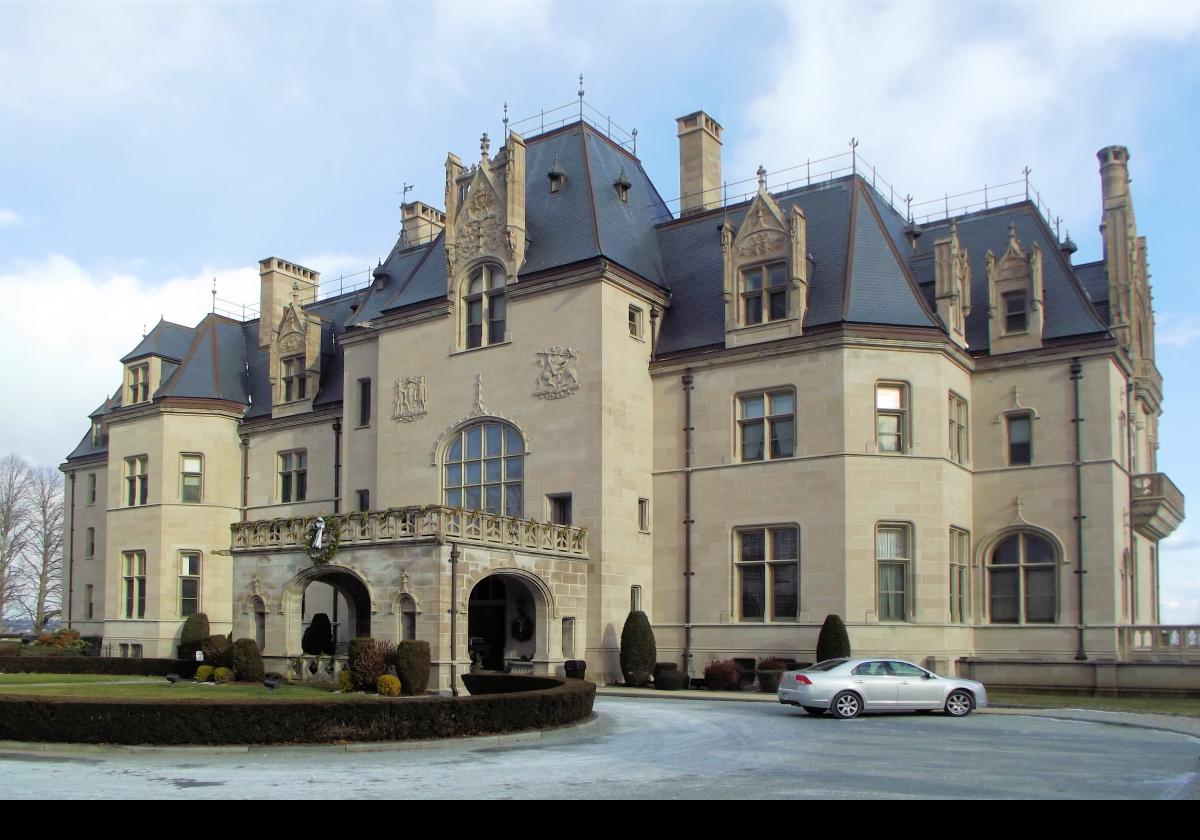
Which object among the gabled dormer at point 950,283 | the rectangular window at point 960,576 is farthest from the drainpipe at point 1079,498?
the gabled dormer at point 950,283

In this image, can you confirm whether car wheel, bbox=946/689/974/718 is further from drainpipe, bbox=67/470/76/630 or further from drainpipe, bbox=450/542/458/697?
drainpipe, bbox=67/470/76/630

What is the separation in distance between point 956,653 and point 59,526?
69012 mm

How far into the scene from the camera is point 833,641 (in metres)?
33.6

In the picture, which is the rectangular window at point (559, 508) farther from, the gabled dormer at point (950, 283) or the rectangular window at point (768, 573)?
the gabled dormer at point (950, 283)

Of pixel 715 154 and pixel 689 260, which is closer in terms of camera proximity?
pixel 689 260

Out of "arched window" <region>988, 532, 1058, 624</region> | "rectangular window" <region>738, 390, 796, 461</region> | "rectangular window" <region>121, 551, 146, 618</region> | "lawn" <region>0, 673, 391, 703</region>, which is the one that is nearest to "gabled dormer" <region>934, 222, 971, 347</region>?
"rectangular window" <region>738, 390, 796, 461</region>

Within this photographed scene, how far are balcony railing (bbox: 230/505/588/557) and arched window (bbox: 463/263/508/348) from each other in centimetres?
805

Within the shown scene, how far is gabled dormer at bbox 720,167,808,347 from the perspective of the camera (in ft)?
122

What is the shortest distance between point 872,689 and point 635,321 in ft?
59.8

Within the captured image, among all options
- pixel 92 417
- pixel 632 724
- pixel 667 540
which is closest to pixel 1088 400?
pixel 667 540

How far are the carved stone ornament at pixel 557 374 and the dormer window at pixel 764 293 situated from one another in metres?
5.76

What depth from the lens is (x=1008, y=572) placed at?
37.2m

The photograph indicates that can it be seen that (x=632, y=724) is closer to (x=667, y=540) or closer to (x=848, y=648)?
(x=848, y=648)

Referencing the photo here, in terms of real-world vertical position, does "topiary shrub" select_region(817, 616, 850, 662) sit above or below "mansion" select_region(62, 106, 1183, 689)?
below
